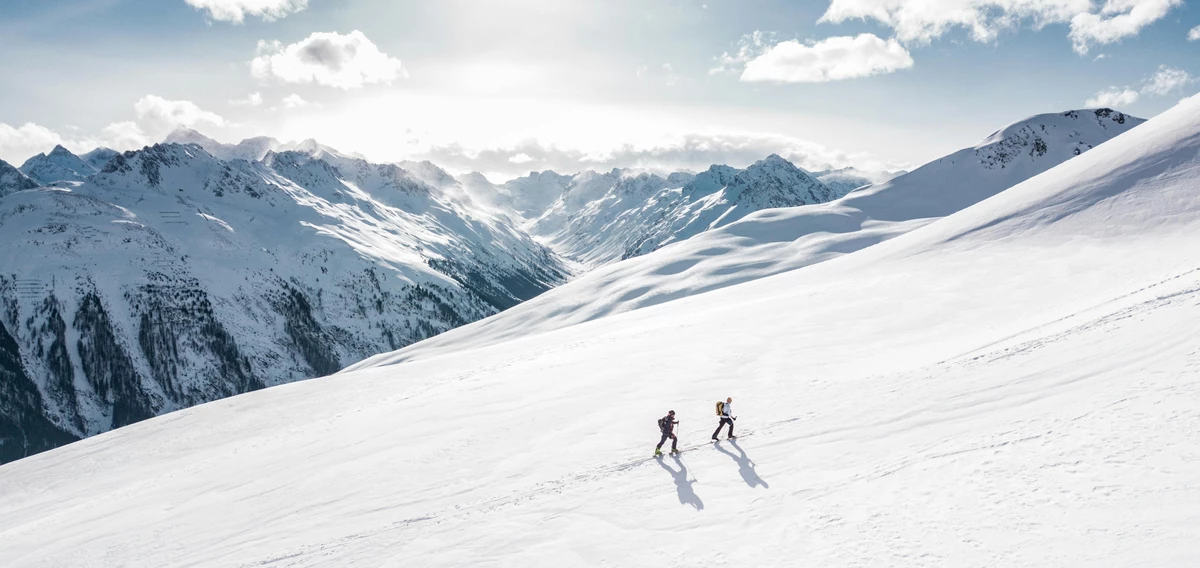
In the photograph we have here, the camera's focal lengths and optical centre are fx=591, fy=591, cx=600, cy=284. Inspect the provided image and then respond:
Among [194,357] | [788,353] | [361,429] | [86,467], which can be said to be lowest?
[788,353]

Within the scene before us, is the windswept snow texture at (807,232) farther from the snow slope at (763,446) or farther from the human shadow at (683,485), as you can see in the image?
the human shadow at (683,485)

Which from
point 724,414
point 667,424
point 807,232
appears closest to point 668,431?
point 667,424

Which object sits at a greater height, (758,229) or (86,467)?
(758,229)

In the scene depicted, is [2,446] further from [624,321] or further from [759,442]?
[759,442]

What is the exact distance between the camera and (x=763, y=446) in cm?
1678

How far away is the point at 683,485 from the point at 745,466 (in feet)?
5.81

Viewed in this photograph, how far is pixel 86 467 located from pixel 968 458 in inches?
1645

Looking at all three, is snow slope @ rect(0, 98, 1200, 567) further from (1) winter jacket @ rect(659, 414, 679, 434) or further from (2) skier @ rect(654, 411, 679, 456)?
(1) winter jacket @ rect(659, 414, 679, 434)

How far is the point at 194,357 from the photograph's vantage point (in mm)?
164750

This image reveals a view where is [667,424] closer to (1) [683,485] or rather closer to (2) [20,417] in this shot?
(1) [683,485]

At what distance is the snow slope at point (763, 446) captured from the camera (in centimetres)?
1162

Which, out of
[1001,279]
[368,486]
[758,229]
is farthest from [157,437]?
[758,229]

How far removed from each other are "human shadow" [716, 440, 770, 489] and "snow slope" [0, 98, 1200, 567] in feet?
→ 0.28

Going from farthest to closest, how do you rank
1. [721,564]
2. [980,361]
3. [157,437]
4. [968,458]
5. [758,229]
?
1. [758,229]
2. [157,437]
3. [980,361]
4. [968,458]
5. [721,564]
